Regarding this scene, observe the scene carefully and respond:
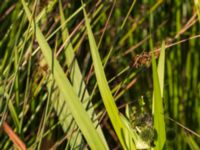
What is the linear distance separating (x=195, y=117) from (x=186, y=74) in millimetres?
150

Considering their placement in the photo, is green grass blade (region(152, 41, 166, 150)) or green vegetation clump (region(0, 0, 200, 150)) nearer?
green grass blade (region(152, 41, 166, 150))

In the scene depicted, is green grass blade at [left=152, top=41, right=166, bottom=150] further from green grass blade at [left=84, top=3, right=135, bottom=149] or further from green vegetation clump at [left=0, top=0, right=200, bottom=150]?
green vegetation clump at [left=0, top=0, right=200, bottom=150]

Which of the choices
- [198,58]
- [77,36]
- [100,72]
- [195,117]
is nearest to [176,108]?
[195,117]

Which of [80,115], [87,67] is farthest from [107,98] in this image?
[87,67]

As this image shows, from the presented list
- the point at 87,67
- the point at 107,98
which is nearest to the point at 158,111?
the point at 107,98

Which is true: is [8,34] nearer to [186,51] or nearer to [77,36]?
[77,36]

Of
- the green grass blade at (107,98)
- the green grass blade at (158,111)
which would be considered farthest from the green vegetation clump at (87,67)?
the green grass blade at (158,111)

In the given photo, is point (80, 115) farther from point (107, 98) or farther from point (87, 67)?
point (87, 67)

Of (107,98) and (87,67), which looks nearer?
(107,98)

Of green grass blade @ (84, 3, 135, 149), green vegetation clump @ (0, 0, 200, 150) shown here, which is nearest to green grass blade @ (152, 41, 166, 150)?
green grass blade @ (84, 3, 135, 149)

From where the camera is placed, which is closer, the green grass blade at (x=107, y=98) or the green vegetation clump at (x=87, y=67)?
the green grass blade at (x=107, y=98)

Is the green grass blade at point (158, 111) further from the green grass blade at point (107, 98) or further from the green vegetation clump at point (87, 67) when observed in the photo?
the green vegetation clump at point (87, 67)

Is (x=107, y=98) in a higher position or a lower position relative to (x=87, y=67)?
higher

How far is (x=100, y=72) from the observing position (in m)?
0.84
